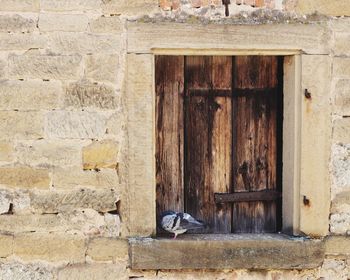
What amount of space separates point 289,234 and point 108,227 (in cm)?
115

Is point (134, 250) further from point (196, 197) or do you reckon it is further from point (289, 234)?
point (289, 234)

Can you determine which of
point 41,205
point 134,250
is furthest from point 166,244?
point 41,205

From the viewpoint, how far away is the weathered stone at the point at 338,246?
4312 millimetres

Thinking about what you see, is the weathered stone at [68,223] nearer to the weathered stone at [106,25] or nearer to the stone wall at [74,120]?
the stone wall at [74,120]

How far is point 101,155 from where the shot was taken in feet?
13.6

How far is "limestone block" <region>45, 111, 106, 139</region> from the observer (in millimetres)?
4109

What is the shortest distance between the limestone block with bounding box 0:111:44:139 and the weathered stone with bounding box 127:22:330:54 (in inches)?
27.5

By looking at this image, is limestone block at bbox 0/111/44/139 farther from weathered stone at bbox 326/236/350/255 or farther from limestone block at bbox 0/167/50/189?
weathered stone at bbox 326/236/350/255

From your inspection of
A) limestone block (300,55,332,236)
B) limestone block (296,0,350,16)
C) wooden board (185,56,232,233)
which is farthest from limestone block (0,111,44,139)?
limestone block (296,0,350,16)

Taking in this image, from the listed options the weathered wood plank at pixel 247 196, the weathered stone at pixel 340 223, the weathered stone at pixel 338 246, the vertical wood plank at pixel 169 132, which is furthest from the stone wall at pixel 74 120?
the weathered stone at pixel 338 246

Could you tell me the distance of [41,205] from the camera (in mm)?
4137

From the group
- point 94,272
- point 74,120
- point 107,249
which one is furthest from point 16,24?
point 94,272

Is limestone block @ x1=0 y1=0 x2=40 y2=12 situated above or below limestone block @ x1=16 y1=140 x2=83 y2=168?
above

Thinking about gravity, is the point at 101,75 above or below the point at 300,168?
above
